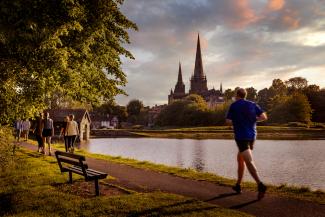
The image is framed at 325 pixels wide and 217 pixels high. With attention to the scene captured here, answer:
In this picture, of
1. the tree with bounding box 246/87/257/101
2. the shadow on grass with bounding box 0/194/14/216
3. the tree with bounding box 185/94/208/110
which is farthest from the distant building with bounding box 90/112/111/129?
the shadow on grass with bounding box 0/194/14/216

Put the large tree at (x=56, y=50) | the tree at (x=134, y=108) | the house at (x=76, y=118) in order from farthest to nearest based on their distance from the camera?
1. the tree at (x=134, y=108)
2. the house at (x=76, y=118)
3. the large tree at (x=56, y=50)

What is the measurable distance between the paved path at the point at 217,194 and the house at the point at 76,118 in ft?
189

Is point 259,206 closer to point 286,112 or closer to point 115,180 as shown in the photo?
point 115,180

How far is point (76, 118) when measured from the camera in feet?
240

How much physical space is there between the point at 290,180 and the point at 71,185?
43.6ft

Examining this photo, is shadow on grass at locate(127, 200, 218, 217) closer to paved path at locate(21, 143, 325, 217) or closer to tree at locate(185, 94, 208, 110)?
paved path at locate(21, 143, 325, 217)

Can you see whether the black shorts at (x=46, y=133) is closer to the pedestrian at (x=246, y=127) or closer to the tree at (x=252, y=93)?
the pedestrian at (x=246, y=127)

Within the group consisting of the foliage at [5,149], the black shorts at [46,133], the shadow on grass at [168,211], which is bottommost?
the shadow on grass at [168,211]

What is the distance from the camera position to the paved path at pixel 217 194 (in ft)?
Result: 27.4

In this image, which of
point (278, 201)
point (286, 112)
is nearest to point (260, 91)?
point (286, 112)

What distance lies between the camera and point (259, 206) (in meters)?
8.73

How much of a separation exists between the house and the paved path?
5749 cm

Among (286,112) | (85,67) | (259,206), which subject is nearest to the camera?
(259,206)

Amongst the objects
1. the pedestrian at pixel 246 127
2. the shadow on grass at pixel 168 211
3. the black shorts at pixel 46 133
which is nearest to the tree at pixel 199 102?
the black shorts at pixel 46 133
